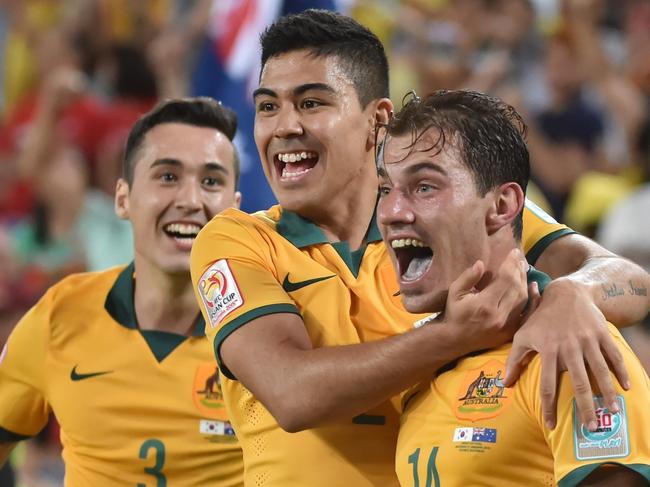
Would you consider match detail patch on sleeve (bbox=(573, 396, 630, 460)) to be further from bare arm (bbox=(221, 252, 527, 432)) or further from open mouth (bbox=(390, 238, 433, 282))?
open mouth (bbox=(390, 238, 433, 282))

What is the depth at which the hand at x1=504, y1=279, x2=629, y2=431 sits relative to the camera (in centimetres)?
242

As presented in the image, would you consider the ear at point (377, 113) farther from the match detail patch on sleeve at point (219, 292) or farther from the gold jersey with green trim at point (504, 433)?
the gold jersey with green trim at point (504, 433)

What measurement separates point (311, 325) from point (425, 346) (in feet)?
1.63

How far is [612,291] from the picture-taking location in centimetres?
308

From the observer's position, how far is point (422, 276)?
2.82m

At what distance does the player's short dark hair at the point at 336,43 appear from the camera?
3455 mm

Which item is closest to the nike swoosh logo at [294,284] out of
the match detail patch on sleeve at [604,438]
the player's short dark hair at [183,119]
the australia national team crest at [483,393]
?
the australia national team crest at [483,393]

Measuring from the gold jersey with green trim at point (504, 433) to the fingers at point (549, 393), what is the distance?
2 centimetres

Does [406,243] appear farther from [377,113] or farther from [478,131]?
[377,113]

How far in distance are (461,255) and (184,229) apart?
1.54 meters

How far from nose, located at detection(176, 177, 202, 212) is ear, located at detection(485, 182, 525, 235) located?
5.01ft

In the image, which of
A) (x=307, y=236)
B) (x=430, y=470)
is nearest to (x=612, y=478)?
(x=430, y=470)

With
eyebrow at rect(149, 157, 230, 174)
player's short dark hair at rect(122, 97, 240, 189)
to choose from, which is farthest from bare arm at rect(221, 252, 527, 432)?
player's short dark hair at rect(122, 97, 240, 189)

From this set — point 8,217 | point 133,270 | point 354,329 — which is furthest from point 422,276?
point 8,217
